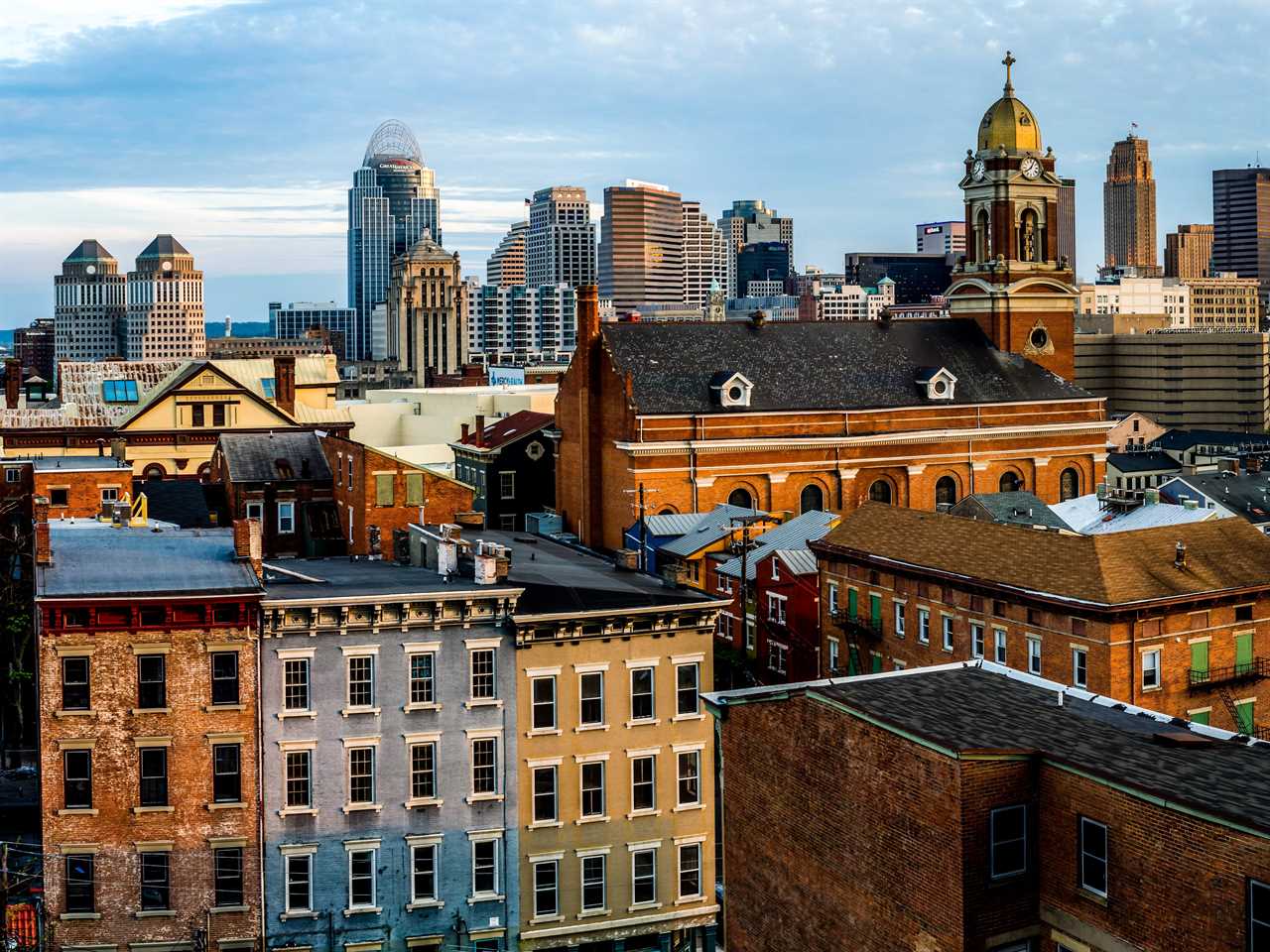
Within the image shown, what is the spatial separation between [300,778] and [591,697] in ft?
26.8

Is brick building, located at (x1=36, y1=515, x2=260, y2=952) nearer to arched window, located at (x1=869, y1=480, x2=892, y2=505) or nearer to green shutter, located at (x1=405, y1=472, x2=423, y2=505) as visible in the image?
green shutter, located at (x1=405, y1=472, x2=423, y2=505)

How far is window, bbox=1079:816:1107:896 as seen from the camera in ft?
89.9

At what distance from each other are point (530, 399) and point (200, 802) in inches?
3928

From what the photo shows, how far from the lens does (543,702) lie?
47.2 metres

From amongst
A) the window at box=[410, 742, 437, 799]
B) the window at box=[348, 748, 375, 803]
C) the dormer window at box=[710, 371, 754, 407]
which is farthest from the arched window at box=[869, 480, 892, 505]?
the window at box=[348, 748, 375, 803]

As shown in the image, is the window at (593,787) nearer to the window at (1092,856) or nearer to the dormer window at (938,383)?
the window at (1092,856)

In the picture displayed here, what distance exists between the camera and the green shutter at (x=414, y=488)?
219 ft

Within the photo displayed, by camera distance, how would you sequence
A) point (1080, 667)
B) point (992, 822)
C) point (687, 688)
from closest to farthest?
point (992, 822) < point (687, 688) < point (1080, 667)

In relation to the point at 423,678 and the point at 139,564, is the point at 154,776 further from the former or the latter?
the point at 423,678

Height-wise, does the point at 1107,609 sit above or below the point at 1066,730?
below

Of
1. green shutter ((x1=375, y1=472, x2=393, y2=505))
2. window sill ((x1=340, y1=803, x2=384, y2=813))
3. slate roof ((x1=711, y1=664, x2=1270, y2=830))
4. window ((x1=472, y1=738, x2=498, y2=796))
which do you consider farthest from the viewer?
green shutter ((x1=375, y1=472, x2=393, y2=505))

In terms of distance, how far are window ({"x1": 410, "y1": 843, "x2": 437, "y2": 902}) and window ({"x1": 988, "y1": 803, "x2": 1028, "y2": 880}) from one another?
21.2 metres

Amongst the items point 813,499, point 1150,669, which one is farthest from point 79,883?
point 813,499

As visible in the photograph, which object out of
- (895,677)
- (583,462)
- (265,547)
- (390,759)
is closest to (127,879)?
(390,759)
